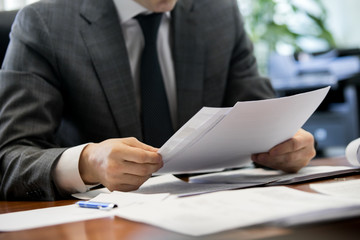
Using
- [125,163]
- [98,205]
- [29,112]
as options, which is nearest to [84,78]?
[29,112]

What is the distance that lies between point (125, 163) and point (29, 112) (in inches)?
13.9

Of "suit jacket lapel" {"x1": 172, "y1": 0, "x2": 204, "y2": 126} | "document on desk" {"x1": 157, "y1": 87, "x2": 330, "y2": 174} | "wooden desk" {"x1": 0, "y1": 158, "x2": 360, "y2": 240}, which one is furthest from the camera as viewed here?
"suit jacket lapel" {"x1": 172, "y1": 0, "x2": 204, "y2": 126}

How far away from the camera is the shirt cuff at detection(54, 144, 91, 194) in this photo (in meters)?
0.96

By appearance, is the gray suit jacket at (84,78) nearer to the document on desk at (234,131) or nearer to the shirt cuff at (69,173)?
the shirt cuff at (69,173)

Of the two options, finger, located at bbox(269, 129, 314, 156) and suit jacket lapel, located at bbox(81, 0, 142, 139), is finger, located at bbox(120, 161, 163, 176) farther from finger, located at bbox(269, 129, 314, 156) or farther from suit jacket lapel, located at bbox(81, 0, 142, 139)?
suit jacket lapel, located at bbox(81, 0, 142, 139)

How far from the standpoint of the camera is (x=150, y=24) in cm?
136

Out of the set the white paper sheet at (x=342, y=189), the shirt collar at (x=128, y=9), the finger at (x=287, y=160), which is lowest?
the finger at (x=287, y=160)

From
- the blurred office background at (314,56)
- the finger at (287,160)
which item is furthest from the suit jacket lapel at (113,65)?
the blurred office background at (314,56)

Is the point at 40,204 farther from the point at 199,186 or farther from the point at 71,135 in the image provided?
the point at 71,135

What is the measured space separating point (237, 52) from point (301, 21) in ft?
10.00

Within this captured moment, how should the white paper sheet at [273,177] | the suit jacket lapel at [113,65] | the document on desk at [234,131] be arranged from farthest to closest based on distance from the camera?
the suit jacket lapel at [113,65] < the white paper sheet at [273,177] < the document on desk at [234,131]

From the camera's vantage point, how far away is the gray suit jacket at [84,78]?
1077mm

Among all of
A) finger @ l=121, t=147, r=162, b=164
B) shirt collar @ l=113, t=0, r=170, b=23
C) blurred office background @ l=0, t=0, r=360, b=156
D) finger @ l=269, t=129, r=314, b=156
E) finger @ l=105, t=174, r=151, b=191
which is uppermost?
shirt collar @ l=113, t=0, r=170, b=23

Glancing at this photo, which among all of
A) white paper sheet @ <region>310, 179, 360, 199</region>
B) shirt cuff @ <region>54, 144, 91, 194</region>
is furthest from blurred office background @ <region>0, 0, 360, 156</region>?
white paper sheet @ <region>310, 179, 360, 199</region>
